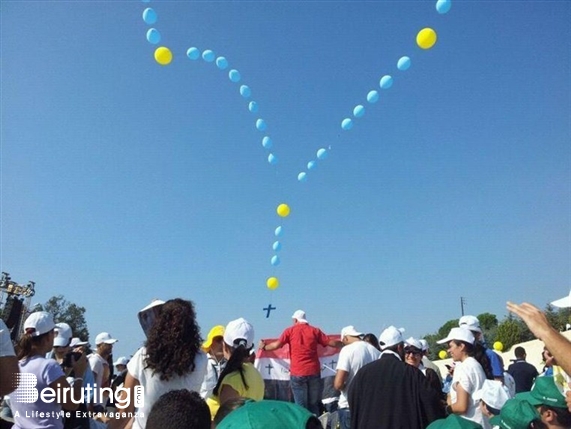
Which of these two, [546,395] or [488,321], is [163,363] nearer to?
[546,395]

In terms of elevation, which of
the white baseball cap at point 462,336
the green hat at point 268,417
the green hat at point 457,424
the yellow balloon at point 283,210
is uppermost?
the yellow balloon at point 283,210

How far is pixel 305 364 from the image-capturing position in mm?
6246

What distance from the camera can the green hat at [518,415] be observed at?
2865 mm

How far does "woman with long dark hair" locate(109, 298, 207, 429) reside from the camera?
9.90 feet

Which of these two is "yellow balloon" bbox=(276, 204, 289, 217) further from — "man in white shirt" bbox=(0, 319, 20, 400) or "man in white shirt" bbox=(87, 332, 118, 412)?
"man in white shirt" bbox=(0, 319, 20, 400)

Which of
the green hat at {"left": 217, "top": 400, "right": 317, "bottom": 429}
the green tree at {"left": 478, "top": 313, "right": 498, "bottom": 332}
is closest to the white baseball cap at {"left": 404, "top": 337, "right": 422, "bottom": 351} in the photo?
the green hat at {"left": 217, "top": 400, "right": 317, "bottom": 429}

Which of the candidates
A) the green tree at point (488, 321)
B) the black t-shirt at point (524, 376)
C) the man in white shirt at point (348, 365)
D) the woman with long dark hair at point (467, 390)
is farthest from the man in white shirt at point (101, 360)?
the green tree at point (488, 321)

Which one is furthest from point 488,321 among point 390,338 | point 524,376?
point 390,338

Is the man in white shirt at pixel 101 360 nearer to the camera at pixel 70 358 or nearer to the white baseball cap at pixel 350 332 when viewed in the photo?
the camera at pixel 70 358

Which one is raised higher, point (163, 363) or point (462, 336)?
point (462, 336)

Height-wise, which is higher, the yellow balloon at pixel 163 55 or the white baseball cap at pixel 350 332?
the yellow balloon at pixel 163 55

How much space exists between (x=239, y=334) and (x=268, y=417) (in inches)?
91.9

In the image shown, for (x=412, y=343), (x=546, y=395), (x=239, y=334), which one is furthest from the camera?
(x=412, y=343)

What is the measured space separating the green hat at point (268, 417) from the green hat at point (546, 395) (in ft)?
8.22
